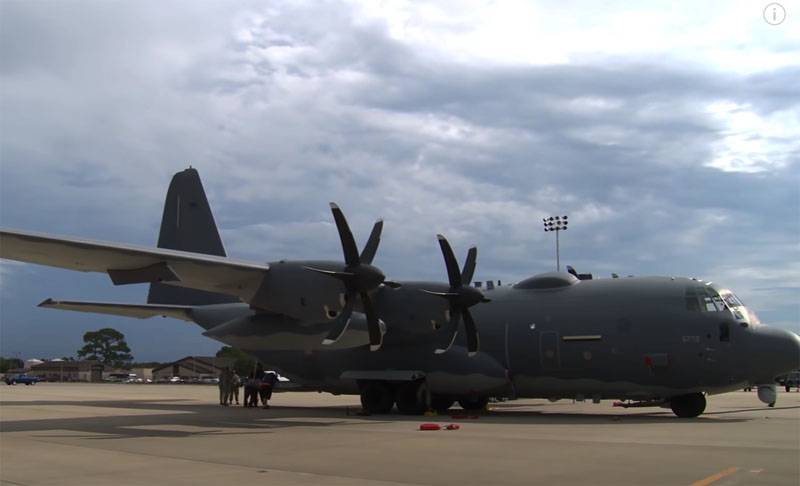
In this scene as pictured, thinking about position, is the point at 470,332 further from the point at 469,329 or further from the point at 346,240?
the point at 346,240


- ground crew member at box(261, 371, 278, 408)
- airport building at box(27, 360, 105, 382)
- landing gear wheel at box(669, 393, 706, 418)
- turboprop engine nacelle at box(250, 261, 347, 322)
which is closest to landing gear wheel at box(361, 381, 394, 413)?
turboprop engine nacelle at box(250, 261, 347, 322)

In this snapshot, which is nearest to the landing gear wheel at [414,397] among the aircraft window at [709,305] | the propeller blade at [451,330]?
the propeller blade at [451,330]

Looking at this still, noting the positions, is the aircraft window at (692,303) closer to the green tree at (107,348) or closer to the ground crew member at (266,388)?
the ground crew member at (266,388)

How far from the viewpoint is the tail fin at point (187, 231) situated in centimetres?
2461

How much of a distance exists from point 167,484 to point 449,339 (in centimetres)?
1182

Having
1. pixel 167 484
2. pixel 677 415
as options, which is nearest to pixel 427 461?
pixel 167 484

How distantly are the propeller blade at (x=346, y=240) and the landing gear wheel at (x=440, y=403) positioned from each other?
258 inches

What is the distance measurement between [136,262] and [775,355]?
589 inches

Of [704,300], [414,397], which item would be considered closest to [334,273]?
[414,397]

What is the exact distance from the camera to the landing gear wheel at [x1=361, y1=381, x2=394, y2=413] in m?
21.1

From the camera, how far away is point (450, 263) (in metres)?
19.5

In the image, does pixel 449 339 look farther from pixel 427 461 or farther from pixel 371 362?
pixel 427 461

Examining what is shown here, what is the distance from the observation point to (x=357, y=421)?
1828 centimetres

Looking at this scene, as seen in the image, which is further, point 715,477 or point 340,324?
point 340,324
